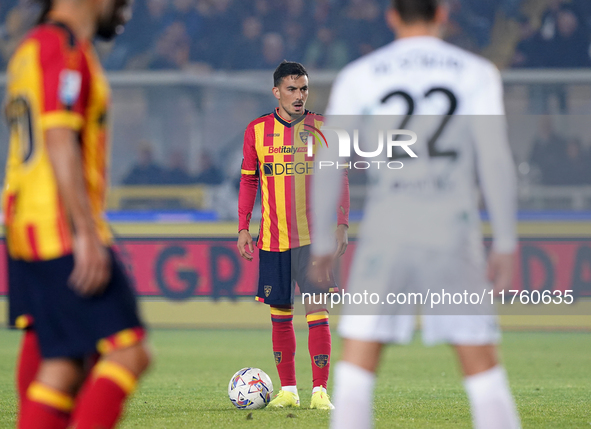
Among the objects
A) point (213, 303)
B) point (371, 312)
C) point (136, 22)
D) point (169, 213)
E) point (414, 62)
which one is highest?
point (136, 22)

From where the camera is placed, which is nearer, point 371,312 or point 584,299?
point 371,312

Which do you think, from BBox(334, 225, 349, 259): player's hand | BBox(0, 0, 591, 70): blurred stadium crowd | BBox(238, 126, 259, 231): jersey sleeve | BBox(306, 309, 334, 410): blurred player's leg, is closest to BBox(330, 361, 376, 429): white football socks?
BBox(334, 225, 349, 259): player's hand

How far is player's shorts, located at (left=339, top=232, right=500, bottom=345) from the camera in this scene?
95.7 inches

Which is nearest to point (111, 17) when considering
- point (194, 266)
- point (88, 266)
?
point (88, 266)

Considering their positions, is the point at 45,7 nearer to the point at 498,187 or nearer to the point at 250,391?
the point at 498,187

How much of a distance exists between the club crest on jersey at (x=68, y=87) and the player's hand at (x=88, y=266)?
1.17 ft

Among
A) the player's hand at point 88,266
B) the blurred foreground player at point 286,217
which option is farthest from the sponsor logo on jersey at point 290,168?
the player's hand at point 88,266

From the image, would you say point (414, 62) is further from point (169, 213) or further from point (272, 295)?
point (169, 213)

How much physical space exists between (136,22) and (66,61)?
39.5 feet

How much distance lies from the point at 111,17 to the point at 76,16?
0.15 m

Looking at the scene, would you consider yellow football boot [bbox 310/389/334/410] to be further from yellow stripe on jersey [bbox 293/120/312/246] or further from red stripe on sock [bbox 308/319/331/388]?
yellow stripe on jersey [bbox 293/120/312/246]

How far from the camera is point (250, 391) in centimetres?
481

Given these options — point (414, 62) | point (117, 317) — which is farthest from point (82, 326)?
point (414, 62)

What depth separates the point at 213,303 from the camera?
991 cm
